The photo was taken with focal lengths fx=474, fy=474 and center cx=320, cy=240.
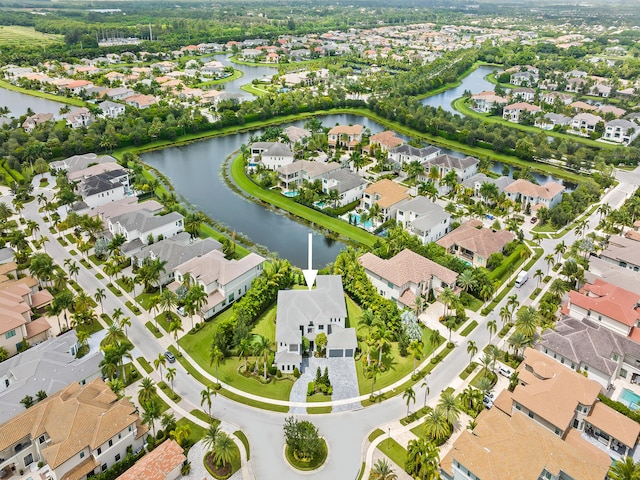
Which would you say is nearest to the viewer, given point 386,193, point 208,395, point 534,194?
point 208,395

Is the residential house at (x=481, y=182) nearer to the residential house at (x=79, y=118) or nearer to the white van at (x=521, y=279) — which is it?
the white van at (x=521, y=279)

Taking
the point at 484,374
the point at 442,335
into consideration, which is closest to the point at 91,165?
the point at 442,335

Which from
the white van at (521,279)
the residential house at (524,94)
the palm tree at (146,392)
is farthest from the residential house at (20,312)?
the residential house at (524,94)

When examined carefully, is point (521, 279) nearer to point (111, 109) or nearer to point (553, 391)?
point (553, 391)

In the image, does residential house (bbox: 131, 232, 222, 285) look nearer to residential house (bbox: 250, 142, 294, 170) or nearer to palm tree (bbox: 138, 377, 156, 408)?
palm tree (bbox: 138, 377, 156, 408)

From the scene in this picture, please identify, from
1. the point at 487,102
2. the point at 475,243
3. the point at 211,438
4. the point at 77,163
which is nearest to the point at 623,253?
the point at 475,243

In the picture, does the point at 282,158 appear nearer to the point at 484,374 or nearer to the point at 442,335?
the point at 442,335

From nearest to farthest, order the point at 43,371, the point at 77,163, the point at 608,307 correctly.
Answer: the point at 43,371 < the point at 608,307 < the point at 77,163
